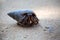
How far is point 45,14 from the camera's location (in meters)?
2.29

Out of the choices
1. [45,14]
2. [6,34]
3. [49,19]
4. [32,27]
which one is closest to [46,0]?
[45,14]

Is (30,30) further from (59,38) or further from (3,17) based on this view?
(3,17)

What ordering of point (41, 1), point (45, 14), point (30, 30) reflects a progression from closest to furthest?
point (30, 30), point (45, 14), point (41, 1)

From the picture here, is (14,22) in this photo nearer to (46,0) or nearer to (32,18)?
(32,18)

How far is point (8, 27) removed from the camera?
184 centimetres

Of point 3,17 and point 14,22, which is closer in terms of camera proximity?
point 14,22

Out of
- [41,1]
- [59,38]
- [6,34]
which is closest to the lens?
[59,38]

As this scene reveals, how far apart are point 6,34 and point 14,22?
1.20 ft

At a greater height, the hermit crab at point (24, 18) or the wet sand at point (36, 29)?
the hermit crab at point (24, 18)

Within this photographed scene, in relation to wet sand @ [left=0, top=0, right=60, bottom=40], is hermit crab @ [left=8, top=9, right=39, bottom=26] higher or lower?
higher

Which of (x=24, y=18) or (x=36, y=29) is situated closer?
(x=36, y=29)

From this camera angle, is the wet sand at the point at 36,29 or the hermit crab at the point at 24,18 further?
the hermit crab at the point at 24,18

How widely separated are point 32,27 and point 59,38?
0.42 metres

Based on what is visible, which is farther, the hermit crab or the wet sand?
the hermit crab
